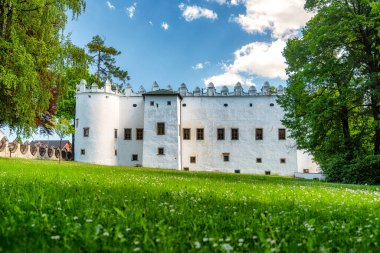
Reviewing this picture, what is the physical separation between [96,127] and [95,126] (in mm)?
179

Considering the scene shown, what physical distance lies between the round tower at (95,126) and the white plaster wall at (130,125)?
0.91 meters

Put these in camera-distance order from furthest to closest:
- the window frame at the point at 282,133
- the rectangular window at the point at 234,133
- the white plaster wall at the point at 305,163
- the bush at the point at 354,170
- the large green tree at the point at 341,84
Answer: the rectangular window at the point at 234,133 → the white plaster wall at the point at 305,163 → the window frame at the point at 282,133 → the large green tree at the point at 341,84 → the bush at the point at 354,170

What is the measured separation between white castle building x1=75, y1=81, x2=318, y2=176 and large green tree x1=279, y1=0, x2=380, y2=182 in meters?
16.9

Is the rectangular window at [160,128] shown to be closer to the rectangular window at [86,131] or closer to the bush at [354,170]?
the rectangular window at [86,131]

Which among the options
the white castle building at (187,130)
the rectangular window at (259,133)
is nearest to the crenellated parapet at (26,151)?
the white castle building at (187,130)

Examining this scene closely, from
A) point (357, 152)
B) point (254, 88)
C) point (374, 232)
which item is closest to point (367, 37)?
point (357, 152)

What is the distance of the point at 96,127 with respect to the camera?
4153cm

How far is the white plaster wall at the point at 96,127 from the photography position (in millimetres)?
41094

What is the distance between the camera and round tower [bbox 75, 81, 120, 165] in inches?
1619

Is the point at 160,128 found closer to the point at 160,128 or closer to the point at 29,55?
the point at 160,128

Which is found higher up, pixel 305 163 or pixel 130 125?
pixel 130 125

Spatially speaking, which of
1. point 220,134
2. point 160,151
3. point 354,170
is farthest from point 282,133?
point 354,170

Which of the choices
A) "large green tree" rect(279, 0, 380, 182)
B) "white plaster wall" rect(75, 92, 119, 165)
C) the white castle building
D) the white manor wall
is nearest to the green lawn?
"large green tree" rect(279, 0, 380, 182)

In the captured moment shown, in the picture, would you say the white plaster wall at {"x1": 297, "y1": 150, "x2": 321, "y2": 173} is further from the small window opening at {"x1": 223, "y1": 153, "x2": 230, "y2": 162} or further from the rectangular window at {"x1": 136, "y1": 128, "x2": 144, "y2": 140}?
the rectangular window at {"x1": 136, "y1": 128, "x2": 144, "y2": 140}
